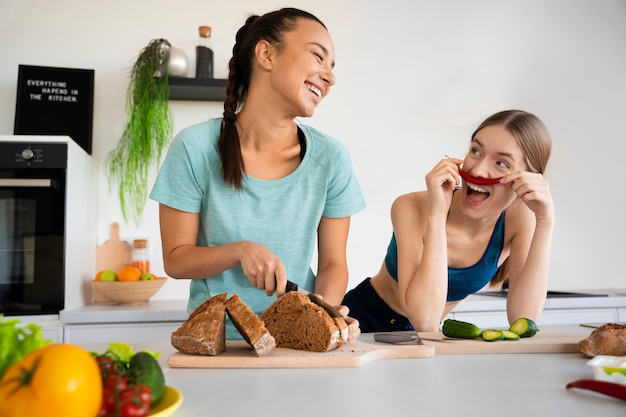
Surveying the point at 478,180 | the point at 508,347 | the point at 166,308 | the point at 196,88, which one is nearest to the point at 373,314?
the point at 478,180

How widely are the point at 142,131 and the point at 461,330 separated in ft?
7.63

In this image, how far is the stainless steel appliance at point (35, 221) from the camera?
277 centimetres

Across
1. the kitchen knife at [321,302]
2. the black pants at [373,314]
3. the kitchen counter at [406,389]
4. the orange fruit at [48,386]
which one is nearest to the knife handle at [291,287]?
the kitchen knife at [321,302]

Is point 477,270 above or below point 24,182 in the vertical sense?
below

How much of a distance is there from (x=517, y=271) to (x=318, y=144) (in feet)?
2.55

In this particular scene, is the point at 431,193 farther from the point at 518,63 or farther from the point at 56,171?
the point at 518,63

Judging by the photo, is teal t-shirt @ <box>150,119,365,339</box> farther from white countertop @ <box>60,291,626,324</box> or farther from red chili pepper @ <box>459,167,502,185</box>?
white countertop @ <box>60,291,626,324</box>

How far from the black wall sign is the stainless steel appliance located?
477 millimetres

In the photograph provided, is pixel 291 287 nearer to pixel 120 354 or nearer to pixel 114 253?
pixel 120 354

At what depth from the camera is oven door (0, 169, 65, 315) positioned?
9.09 feet

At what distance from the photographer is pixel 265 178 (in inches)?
70.3

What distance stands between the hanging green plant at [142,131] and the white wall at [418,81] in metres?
0.09

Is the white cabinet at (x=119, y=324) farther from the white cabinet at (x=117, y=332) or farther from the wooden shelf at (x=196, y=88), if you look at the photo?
the wooden shelf at (x=196, y=88)

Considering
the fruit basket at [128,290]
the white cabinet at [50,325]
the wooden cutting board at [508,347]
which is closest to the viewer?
the wooden cutting board at [508,347]
